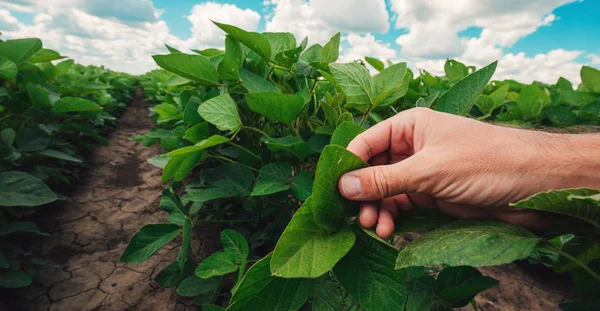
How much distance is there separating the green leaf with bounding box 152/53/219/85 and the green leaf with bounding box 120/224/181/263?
59 cm

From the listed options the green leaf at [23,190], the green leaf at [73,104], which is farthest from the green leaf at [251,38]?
the green leaf at [73,104]

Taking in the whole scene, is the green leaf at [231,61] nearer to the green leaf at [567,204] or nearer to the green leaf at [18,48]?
the green leaf at [567,204]

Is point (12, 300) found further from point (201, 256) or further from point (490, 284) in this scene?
point (490, 284)

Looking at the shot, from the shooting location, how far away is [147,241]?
1.17 m

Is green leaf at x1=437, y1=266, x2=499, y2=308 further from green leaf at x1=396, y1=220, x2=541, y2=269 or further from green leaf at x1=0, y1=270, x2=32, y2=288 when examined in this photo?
green leaf at x1=0, y1=270, x2=32, y2=288

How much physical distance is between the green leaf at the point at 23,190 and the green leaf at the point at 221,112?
0.85 metres

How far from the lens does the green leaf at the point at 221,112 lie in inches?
35.6

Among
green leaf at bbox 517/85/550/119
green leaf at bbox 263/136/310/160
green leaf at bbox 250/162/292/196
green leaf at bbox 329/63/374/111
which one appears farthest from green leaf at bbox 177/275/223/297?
green leaf at bbox 517/85/550/119

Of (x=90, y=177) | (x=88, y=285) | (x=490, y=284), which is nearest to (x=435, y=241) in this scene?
(x=490, y=284)

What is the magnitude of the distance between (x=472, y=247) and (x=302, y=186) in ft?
1.69

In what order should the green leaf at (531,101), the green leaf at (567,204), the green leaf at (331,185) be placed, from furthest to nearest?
the green leaf at (531,101)
the green leaf at (331,185)
the green leaf at (567,204)

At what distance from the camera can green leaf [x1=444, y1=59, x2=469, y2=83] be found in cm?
194

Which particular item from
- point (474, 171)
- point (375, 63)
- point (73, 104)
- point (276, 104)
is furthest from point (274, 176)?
point (73, 104)

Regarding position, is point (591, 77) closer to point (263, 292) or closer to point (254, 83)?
point (254, 83)
